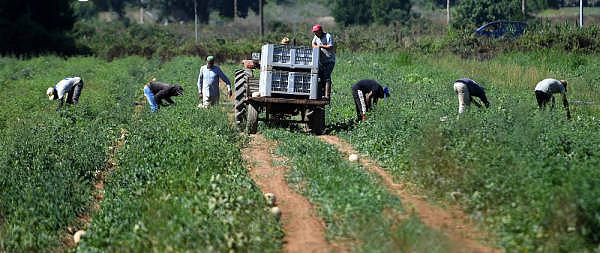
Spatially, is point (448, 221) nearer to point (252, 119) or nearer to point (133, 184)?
point (133, 184)

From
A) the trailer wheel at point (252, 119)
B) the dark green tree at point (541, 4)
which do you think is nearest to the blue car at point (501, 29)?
the trailer wheel at point (252, 119)

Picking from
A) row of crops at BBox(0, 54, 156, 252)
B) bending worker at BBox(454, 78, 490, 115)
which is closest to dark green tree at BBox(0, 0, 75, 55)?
row of crops at BBox(0, 54, 156, 252)

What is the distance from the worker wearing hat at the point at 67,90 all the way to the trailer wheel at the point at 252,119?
18.2ft

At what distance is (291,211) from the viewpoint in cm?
933

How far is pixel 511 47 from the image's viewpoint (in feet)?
103

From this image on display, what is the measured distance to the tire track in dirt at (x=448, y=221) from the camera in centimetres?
791

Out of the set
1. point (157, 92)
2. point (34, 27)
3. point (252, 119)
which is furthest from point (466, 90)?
point (34, 27)

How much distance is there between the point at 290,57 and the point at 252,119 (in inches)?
64.1

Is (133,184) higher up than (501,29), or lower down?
higher up

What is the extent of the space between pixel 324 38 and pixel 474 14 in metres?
44.0

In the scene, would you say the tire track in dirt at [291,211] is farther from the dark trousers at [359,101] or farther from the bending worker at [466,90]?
the bending worker at [466,90]

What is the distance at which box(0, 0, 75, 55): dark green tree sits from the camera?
1922 inches

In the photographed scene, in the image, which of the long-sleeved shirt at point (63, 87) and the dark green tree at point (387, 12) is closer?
the long-sleeved shirt at point (63, 87)

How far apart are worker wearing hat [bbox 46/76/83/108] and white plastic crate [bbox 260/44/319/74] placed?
6378 mm
